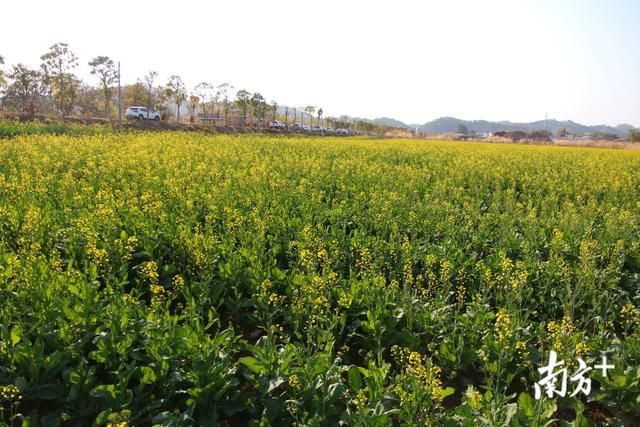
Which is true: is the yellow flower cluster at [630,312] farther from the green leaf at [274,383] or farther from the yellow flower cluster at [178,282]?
the yellow flower cluster at [178,282]

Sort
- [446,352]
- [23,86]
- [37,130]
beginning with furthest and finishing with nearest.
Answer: [23,86] < [37,130] < [446,352]

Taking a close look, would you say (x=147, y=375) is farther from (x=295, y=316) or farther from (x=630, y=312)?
(x=630, y=312)

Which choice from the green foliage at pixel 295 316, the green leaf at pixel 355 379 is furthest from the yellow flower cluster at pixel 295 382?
the green leaf at pixel 355 379

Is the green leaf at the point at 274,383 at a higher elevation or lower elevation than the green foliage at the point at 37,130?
lower

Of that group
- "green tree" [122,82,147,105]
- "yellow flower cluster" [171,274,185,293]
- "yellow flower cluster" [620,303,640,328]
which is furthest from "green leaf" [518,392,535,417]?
"green tree" [122,82,147,105]

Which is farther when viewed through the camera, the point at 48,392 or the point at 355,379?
the point at 355,379

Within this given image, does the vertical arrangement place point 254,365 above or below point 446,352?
above

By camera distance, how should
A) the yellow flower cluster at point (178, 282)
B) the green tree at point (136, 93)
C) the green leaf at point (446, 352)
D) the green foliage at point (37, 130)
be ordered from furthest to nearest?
the green tree at point (136, 93)
the green foliage at point (37, 130)
the yellow flower cluster at point (178, 282)
the green leaf at point (446, 352)

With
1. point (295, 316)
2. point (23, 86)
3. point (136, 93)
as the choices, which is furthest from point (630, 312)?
point (136, 93)

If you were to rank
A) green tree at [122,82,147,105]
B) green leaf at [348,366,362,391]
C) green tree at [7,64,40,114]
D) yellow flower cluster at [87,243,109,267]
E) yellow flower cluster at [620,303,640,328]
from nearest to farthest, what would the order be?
green leaf at [348,366,362,391] < yellow flower cluster at [620,303,640,328] < yellow flower cluster at [87,243,109,267] < green tree at [7,64,40,114] < green tree at [122,82,147,105]

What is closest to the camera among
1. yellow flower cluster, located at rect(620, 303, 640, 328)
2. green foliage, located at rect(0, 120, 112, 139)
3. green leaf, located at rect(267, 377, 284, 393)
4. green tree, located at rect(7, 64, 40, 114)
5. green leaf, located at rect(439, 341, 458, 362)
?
green leaf, located at rect(267, 377, 284, 393)

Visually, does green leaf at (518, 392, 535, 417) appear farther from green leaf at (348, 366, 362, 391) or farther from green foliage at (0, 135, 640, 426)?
green leaf at (348, 366, 362, 391)

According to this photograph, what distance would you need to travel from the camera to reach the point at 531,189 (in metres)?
14.1

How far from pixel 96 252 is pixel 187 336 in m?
2.09
